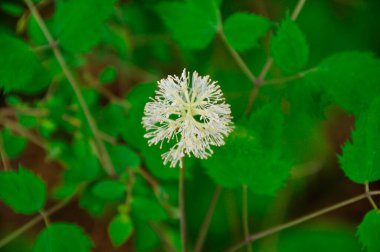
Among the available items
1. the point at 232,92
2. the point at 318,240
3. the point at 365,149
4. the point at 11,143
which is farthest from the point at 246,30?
the point at 318,240

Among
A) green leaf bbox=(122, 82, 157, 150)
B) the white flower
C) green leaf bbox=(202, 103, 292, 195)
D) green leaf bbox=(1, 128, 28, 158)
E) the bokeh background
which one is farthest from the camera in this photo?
the bokeh background

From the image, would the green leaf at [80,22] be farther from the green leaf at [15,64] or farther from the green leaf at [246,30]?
the green leaf at [246,30]

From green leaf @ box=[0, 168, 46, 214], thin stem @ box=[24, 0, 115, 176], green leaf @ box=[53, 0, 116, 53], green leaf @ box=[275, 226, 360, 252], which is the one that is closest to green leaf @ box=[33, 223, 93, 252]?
green leaf @ box=[0, 168, 46, 214]

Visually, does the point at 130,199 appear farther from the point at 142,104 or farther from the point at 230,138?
the point at 230,138

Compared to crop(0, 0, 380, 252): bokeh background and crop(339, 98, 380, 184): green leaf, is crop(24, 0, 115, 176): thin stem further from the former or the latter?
crop(339, 98, 380, 184): green leaf

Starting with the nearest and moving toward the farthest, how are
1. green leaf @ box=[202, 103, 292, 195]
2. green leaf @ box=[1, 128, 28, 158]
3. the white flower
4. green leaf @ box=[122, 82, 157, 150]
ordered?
the white flower, green leaf @ box=[202, 103, 292, 195], green leaf @ box=[122, 82, 157, 150], green leaf @ box=[1, 128, 28, 158]

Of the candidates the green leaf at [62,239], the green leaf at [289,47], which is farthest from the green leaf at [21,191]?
the green leaf at [289,47]

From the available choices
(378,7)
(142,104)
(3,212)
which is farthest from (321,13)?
(3,212)

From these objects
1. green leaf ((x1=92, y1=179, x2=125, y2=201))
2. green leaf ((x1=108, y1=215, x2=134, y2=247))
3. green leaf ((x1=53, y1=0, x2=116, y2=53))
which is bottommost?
green leaf ((x1=108, y1=215, x2=134, y2=247))
